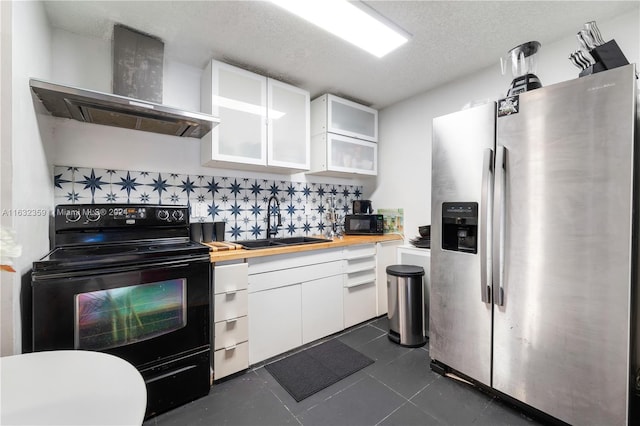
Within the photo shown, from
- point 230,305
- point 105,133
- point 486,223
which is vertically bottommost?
point 230,305

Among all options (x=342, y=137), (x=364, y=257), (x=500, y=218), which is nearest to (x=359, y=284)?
(x=364, y=257)

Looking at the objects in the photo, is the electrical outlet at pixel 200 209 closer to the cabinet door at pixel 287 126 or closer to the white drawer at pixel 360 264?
the cabinet door at pixel 287 126

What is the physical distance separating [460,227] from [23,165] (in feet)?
8.01

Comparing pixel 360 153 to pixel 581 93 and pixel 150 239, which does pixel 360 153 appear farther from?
pixel 150 239

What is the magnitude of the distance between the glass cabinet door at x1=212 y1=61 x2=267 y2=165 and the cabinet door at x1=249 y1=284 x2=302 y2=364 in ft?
3.75

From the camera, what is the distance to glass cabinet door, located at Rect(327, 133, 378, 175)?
2.82 meters

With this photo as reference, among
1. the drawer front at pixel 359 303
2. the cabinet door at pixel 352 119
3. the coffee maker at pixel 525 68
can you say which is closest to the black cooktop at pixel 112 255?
the drawer front at pixel 359 303

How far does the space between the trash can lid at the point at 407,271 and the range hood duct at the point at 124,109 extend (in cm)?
193

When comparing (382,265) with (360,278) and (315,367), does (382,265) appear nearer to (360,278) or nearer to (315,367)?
→ (360,278)

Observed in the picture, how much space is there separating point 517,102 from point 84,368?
2.22 meters

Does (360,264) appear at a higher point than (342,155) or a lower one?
lower

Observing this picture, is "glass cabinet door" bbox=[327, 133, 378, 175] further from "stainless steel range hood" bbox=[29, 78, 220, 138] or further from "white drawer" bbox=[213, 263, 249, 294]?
"white drawer" bbox=[213, 263, 249, 294]

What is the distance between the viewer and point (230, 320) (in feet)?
6.08

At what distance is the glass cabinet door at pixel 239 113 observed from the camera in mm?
2131
